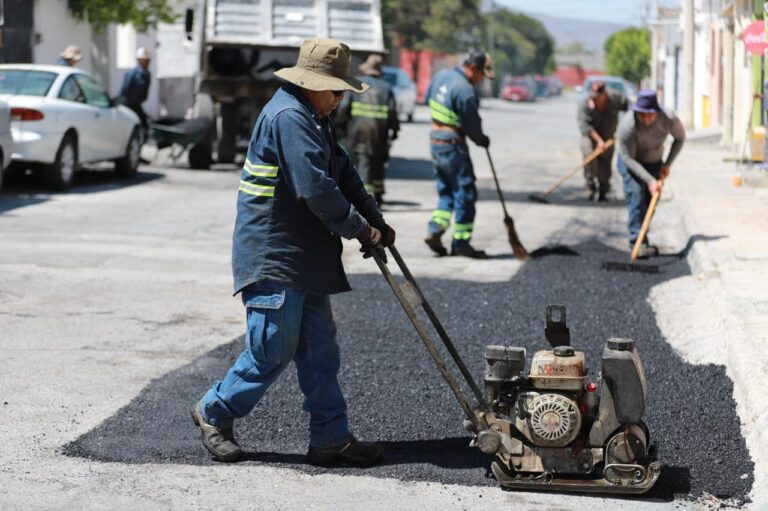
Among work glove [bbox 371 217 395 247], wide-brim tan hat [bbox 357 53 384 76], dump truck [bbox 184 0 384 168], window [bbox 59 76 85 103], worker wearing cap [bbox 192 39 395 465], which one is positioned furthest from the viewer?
dump truck [bbox 184 0 384 168]

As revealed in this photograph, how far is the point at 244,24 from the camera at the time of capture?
64.5 feet

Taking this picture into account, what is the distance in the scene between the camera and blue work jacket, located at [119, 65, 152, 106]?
2153 centimetres

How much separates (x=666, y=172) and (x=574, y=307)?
9.89 feet

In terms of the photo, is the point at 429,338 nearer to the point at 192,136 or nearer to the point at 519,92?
the point at 192,136

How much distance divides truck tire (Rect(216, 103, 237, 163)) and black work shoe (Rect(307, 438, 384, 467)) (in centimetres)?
1476

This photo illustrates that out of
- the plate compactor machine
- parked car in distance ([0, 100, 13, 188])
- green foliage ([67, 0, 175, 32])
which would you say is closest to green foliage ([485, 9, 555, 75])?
green foliage ([67, 0, 175, 32])

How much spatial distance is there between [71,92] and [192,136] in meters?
2.90

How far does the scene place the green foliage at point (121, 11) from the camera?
2636 cm

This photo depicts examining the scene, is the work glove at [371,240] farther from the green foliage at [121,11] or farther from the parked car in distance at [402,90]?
the parked car in distance at [402,90]

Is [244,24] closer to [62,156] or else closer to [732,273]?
[62,156]

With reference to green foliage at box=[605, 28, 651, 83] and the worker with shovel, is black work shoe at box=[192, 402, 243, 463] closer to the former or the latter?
the worker with shovel

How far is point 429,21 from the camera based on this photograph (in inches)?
2694

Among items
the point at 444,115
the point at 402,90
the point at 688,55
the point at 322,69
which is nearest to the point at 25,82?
the point at 444,115

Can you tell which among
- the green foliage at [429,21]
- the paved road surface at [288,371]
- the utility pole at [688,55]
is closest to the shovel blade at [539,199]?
→ the paved road surface at [288,371]
